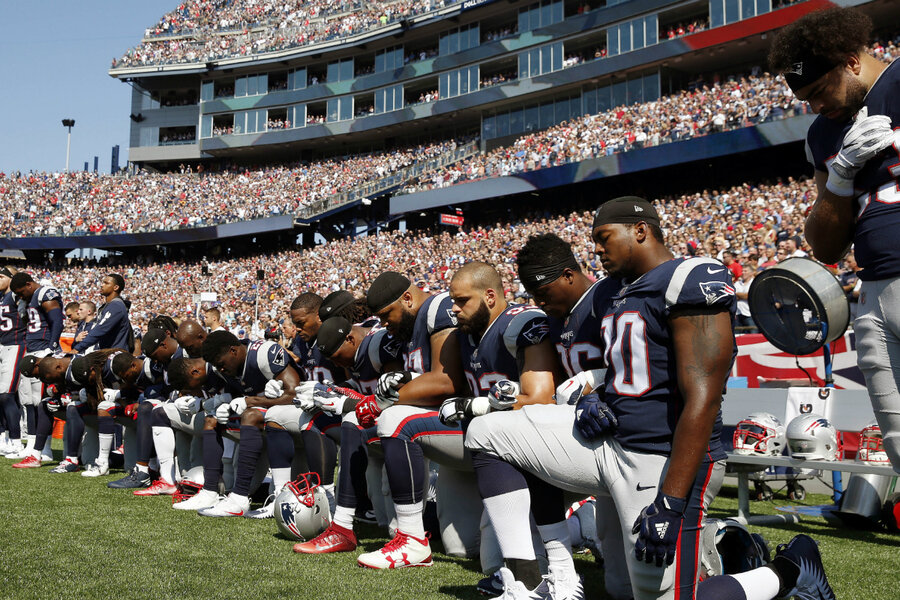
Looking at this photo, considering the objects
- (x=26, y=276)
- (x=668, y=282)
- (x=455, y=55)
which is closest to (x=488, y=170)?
(x=455, y=55)

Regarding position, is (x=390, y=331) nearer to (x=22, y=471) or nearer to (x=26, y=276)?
(x=22, y=471)

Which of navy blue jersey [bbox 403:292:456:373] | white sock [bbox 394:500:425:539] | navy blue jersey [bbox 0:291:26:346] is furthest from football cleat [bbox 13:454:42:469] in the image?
white sock [bbox 394:500:425:539]

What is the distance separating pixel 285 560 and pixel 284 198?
1521 inches

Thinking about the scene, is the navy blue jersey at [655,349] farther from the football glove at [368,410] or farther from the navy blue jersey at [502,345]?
the football glove at [368,410]

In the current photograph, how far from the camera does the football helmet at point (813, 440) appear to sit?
5582 millimetres

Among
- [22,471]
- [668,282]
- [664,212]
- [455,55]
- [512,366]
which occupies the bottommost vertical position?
[22,471]

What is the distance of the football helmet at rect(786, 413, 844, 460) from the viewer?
18.3 ft

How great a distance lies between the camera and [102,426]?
8.74m

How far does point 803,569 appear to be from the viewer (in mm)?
3119

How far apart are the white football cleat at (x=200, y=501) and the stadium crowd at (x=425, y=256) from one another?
748cm

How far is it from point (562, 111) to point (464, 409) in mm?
31774

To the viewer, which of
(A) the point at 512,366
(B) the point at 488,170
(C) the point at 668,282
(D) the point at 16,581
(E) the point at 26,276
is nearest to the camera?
(C) the point at 668,282

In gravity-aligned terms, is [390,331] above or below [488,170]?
below

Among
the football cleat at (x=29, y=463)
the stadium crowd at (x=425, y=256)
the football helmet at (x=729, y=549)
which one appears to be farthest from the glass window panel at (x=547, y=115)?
the football helmet at (x=729, y=549)
